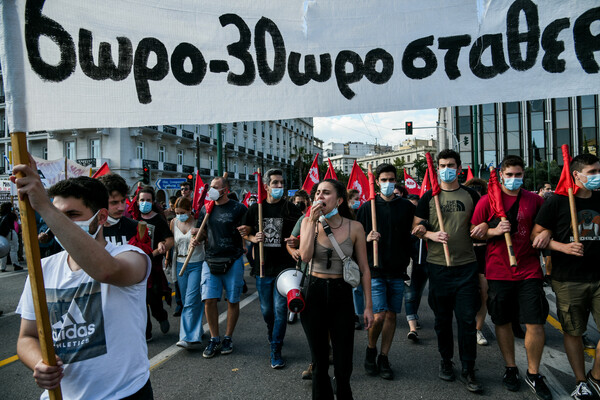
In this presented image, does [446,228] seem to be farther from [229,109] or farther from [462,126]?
[462,126]

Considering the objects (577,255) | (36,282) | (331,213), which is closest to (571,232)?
(577,255)

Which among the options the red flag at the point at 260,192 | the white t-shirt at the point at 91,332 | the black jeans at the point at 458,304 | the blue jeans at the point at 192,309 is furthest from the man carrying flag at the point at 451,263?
the white t-shirt at the point at 91,332

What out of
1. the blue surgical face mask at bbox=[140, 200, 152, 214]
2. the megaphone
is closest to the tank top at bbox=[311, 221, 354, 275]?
the megaphone

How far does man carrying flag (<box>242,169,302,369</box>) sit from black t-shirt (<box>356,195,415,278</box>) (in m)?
0.94

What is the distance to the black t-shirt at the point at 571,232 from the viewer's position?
11.4 ft

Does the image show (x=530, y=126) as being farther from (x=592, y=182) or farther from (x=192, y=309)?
(x=192, y=309)

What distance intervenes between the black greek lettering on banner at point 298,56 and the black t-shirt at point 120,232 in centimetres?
225

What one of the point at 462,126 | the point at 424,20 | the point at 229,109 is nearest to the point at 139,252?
the point at 229,109

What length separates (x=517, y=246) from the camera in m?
3.76

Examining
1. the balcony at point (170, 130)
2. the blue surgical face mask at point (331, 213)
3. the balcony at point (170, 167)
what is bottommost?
the blue surgical face mask at point (331, 213)

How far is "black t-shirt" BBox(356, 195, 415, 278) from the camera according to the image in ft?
14.2

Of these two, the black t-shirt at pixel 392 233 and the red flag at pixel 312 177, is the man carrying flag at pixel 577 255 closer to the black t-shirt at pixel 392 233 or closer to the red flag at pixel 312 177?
the black t-shirt at pixel 392 233

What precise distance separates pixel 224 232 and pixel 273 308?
1122 millimetres

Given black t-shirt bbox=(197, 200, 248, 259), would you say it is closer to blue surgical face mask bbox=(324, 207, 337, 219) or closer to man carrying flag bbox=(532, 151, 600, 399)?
blue surgical face mask bbox=(324, 207, 337, 219)
